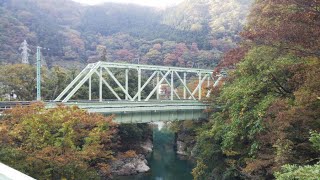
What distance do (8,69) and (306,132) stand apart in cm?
2643

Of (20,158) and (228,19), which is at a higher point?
(228,19)

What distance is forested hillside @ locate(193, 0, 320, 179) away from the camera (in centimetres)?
913

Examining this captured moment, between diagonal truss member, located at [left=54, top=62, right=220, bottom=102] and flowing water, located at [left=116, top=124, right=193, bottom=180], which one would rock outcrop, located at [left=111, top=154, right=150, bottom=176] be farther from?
diagonal truss member, located at [left=54, top=62, right=220, bottom=102]

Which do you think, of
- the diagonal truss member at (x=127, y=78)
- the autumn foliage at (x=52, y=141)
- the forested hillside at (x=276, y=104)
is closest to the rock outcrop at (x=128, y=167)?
the diagonal truss member at (x=127, y=78)

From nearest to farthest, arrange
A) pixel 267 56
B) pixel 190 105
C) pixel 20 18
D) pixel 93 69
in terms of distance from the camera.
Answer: pixel 267 56 < pixel 93 69 < pixel 190 105 < pixel 20 18

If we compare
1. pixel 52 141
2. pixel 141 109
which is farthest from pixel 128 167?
pixel 52 141

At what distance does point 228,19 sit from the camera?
283 feet

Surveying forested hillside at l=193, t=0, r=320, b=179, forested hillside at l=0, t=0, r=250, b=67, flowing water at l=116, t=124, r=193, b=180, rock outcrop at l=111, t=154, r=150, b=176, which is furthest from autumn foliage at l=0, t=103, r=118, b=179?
forested hillside at l=0, t=0, r=250, b=67

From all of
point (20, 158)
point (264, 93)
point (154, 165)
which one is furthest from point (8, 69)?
point (264, 93)

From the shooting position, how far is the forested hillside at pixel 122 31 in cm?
6299

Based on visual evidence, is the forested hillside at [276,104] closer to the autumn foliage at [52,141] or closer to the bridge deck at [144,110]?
the bridge deck at [144,110]

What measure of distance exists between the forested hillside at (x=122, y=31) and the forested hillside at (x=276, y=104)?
35.0 meters

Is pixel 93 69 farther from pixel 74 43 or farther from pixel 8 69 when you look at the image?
pixel 74 43

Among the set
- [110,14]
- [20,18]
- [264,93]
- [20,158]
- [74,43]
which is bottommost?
[20,158]
